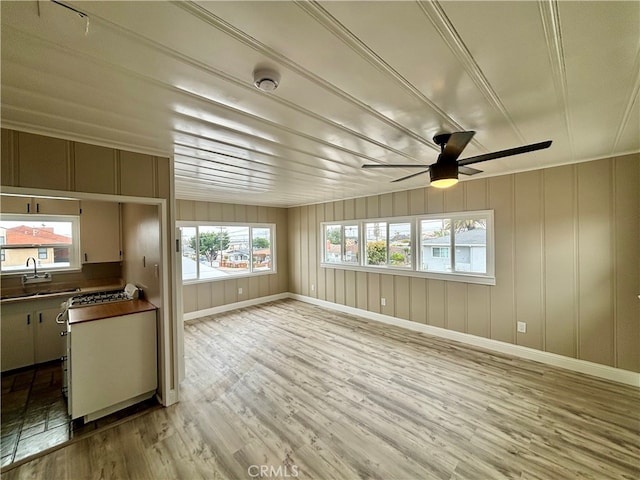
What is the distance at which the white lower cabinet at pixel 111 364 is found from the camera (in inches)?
88.3

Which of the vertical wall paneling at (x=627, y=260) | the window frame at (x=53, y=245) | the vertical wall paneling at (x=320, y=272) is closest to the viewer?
the vertical wall paneling at (x=627, y=260)

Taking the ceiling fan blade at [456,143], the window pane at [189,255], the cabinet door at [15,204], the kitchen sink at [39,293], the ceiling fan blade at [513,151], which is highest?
the ceiling fan blade at [456,143]

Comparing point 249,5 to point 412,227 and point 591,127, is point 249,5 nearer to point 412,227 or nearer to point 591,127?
point 591,127

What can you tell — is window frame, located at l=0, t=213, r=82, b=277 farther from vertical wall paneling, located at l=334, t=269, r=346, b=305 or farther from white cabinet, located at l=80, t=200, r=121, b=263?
vertical wall paneling, located at l=334, t=269, r=346, b=305

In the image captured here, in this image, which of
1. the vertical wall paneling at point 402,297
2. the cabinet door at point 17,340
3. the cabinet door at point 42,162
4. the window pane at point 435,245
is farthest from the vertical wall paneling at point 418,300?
the cabinet door at point 17,340

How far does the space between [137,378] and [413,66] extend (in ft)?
11.4

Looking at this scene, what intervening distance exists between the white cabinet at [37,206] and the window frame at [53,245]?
106 mm

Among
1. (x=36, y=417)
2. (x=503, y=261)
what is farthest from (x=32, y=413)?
(x=503, y=261)

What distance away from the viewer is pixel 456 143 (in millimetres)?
1854

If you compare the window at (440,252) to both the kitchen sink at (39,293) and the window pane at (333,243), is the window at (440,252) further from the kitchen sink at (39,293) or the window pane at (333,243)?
the kitchen sink at (39,293)

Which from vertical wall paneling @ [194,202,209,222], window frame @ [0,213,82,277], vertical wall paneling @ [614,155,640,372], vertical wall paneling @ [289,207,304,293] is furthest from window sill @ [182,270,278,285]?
vertical wall paneling @ [614,155,640,372]

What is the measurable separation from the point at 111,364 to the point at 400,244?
4433mm

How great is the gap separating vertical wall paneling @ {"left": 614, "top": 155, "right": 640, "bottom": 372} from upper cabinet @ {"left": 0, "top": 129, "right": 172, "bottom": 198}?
197 inches

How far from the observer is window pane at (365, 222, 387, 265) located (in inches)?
202
